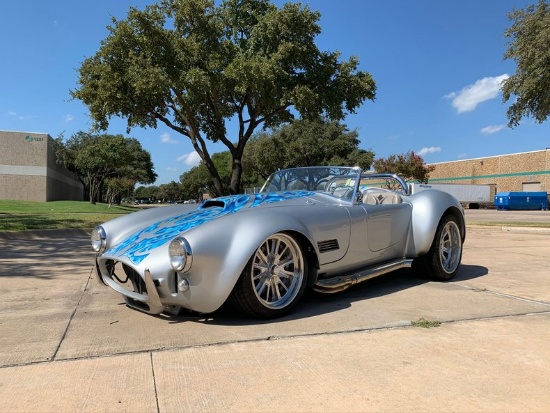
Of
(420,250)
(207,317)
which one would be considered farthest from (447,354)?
(420,250)

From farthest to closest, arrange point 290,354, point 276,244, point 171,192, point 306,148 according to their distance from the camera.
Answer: point 171,192, point 306,148, point 276,244, point 290,354

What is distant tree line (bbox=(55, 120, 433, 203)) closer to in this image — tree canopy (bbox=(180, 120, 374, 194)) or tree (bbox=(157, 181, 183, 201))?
tree canopy (bbox=(180, 120, 374, 194))

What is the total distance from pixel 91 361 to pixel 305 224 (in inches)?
76.1

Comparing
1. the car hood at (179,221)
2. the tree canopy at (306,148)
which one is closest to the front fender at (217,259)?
the car hood at (179,221)

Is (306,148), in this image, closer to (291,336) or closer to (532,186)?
(532,186)

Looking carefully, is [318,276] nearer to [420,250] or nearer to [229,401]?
[420,250]

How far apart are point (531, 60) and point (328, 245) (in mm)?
15075

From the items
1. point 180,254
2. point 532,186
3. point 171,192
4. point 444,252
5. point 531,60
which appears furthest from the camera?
point 171,192

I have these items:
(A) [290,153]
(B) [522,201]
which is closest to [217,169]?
(A) [290,153]

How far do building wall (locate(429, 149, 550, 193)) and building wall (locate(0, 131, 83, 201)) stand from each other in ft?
149

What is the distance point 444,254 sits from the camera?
5.36 metres

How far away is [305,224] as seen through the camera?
379 centimetres

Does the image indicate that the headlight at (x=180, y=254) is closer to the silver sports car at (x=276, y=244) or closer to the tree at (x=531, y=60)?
the silver sports car at (x=276, y=244)

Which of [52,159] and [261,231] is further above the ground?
[52,159]
